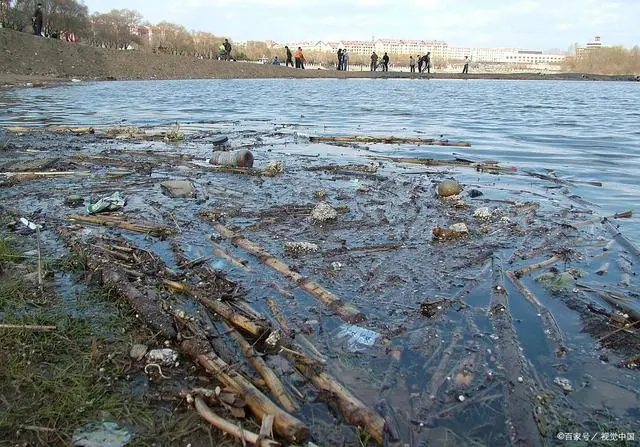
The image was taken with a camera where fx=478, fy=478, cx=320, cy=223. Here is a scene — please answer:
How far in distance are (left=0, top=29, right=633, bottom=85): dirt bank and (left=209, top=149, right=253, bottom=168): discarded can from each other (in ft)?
81.8

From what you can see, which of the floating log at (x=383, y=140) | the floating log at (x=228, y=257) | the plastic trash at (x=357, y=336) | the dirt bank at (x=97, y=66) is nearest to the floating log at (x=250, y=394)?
the plastic trash at (x=357, y=336)

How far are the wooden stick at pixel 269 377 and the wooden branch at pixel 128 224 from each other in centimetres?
254

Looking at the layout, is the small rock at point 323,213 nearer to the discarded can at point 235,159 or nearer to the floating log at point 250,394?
the floating log at point 250,394

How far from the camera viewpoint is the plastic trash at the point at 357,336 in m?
3.50

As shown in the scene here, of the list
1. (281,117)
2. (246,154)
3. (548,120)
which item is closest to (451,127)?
(548,120)

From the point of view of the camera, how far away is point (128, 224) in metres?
5.74

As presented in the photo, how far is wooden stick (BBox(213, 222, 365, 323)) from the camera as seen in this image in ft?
12.8

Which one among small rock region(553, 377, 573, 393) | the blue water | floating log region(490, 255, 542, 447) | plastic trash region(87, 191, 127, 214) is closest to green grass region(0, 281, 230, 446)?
floating log region(490, 255, 542, 447)

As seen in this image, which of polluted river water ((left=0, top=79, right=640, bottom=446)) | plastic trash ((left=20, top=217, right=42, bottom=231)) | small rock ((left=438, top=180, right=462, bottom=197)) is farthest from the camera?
small rock ((left=438, top=180, right=462, bottom=197))

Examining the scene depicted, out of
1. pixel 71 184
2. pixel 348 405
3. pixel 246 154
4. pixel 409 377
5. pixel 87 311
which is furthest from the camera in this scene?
pixel 246 154

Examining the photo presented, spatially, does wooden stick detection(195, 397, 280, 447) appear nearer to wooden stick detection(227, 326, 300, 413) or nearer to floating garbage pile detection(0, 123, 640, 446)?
floating garbage pile detection(0, 123, 640, 446)

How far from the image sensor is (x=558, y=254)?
5.08 meters

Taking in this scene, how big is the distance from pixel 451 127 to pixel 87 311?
1377 centimetres

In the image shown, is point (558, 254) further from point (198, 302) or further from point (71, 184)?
point (71, 184)
